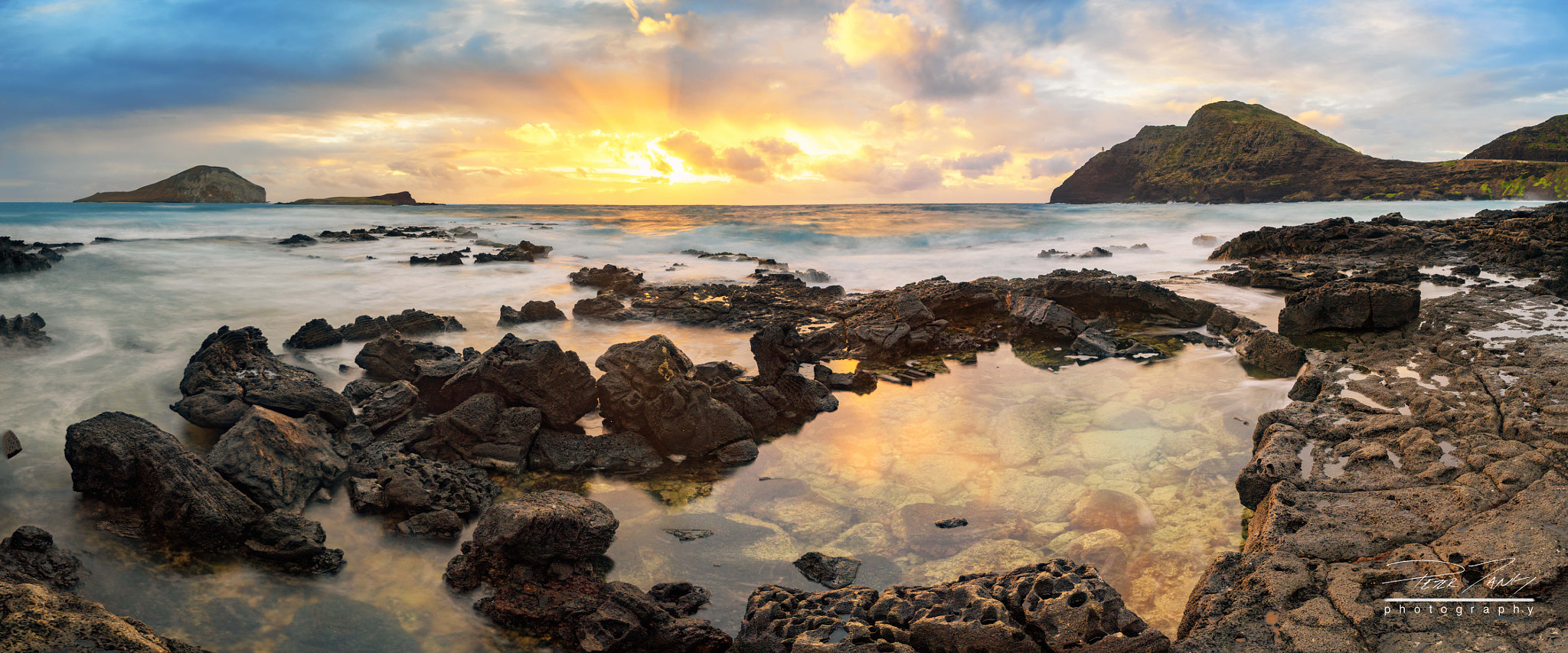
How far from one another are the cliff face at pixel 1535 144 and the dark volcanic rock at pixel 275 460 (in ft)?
306

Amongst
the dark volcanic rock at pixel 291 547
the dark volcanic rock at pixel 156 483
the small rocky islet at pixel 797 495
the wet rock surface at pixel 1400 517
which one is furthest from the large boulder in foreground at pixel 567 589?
the wet rock surface at pixel 1400 517

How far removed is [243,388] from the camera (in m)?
6.25

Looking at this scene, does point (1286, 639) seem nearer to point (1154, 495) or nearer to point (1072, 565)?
point (1072, 565)

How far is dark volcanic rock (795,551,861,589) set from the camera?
4117 mm

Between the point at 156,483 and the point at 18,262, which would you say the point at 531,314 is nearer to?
the point at 156,483

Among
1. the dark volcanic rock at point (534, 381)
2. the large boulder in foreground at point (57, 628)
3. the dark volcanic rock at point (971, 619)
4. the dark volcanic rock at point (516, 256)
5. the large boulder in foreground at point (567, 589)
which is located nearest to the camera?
the large boulder in foreground at point (57, 628)

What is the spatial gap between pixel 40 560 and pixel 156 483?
660 mm

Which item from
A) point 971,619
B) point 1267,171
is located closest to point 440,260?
point 971,619

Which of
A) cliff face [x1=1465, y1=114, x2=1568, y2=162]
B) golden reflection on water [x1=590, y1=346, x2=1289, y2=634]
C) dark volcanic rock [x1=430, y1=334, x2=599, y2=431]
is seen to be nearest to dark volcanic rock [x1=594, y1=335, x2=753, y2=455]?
dark volcanic rock [x1=430, y1=334, x2=599, y2=431]

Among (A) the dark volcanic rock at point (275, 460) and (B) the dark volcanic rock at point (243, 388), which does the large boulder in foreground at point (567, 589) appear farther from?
(B) the dark volcanic rock at point (243, 388)

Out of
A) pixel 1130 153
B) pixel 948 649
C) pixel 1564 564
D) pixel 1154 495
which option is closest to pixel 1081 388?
pixel 1154 495

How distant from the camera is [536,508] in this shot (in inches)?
157

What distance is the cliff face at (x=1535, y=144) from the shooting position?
62750mm

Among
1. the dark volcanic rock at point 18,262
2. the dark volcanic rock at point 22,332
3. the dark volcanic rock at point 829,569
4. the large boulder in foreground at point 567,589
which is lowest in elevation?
the dark volcanic rock at point 829,569
